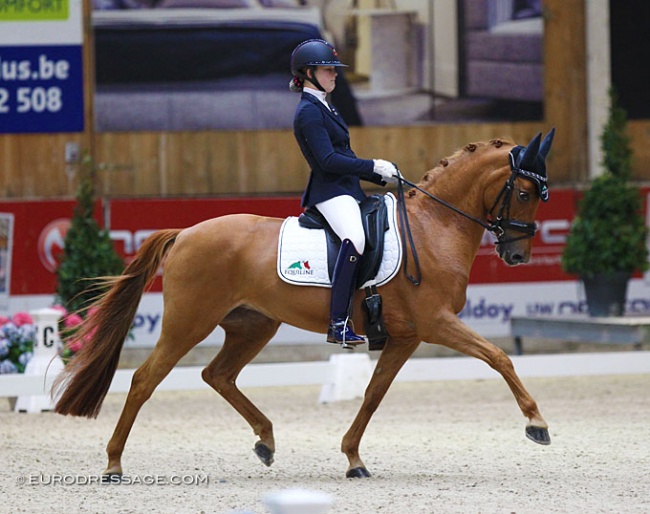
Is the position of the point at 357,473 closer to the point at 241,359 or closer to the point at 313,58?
the point at 241,359

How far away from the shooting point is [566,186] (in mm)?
13453

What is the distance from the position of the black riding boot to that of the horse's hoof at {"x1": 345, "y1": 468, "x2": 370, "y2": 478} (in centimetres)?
71

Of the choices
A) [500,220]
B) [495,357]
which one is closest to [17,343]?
[500,220]

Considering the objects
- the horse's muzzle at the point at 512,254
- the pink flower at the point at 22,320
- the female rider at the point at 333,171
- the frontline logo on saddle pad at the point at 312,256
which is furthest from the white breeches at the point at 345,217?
the pink flower at the point at 22,320

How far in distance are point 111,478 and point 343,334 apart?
146 cm

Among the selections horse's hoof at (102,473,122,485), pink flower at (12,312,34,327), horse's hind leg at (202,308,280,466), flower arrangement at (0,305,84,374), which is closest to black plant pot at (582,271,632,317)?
flower arrangement at (0,305,84,374)

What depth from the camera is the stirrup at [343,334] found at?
6.14m

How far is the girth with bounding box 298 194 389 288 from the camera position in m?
6.27

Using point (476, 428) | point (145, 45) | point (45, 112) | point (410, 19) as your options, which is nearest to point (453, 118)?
point (410, 19)

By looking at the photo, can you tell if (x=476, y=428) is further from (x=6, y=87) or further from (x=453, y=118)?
(x=6, y=87)

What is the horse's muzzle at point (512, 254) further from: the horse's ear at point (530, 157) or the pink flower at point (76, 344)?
the pink flower at point (76, 344)

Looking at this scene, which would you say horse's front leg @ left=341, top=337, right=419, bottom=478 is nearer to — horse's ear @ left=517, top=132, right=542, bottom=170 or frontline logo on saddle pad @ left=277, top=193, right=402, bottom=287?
frontline logo on saddle pad @ left=277, top=193, right=402, bottom=287

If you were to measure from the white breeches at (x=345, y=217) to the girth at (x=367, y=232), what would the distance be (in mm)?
65

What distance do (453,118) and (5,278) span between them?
5.30 meters
